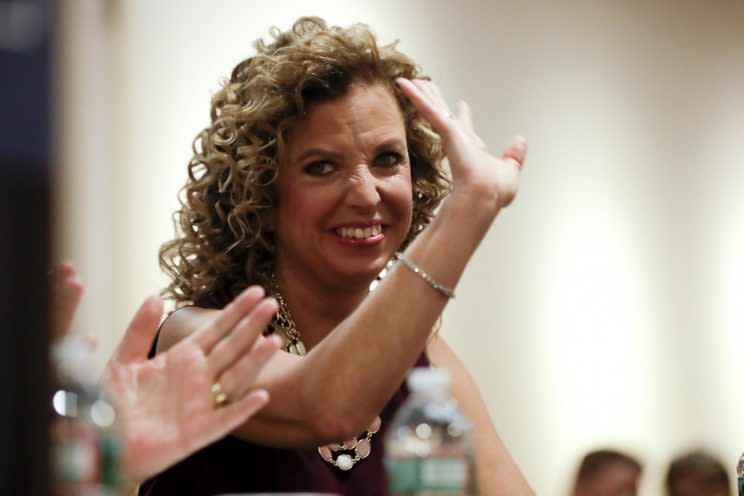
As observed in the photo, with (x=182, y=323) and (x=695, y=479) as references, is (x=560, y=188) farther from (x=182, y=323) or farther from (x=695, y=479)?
(x=695, y=479)

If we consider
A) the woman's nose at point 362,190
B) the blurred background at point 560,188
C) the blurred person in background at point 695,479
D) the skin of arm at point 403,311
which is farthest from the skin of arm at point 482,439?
the blurred background at point 560,188

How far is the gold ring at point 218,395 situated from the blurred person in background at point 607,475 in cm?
43

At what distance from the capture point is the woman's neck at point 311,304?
6.16 ft

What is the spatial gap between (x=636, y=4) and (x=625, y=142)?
0.49 meters

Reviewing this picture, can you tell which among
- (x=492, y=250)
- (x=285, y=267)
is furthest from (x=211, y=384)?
(x=492, y=250)

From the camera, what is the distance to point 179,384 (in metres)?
1.13

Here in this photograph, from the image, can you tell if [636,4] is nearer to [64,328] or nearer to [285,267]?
[285,267]

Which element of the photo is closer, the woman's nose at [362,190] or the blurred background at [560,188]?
the woman's nose at [362,190]

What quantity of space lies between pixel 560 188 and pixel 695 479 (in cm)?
226

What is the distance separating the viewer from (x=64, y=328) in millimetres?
1021

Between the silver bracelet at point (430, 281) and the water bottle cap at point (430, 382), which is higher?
the silver bracelet at point (430, 281)

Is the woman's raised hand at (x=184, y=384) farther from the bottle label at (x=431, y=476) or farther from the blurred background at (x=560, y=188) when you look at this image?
the blurred background at (x=560, y=188)

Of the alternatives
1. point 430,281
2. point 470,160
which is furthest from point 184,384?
point 470,160

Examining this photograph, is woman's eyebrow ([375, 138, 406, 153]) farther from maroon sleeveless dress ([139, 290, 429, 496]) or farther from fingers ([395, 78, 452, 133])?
maroon sleeveless dress ([139, 290, 429, 496])
